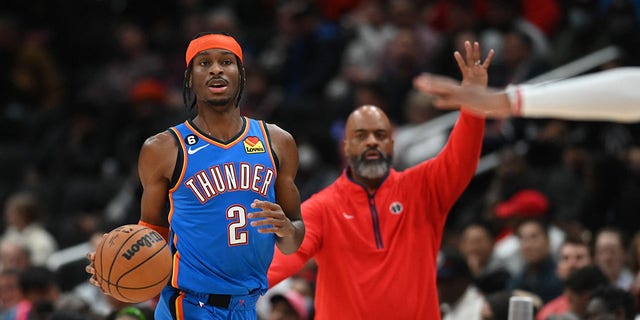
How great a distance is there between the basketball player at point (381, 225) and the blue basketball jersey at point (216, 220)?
1.10 metres

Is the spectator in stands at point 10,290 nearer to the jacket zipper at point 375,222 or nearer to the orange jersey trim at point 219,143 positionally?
the jacket zipper at point 375,222

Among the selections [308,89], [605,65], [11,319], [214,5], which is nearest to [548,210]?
[605,65]

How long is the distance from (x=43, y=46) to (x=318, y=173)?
5520 millimetres

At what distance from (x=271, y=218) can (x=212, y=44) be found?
103 cm

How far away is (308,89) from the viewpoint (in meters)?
14.2

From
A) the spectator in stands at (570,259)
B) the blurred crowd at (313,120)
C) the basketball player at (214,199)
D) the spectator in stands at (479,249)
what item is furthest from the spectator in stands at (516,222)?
the basketball player at (214,199)

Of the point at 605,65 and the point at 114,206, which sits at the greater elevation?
the point at 605,65

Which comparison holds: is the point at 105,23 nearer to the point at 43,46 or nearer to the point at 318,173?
the point at 43,46

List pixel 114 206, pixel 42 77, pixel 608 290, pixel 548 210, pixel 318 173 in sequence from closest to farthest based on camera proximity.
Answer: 1. pixel 608 290
2. pixel 548 210
3. pixel 318 173
4. pixel 114 206
5. pixel 42 77

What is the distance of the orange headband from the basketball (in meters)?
1.04

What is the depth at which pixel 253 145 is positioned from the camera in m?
6.20

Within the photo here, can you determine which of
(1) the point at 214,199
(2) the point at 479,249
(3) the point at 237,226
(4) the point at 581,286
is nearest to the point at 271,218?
(3) the point at 237,226

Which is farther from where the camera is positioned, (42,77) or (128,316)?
(42,77)

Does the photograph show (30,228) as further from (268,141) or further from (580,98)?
(580,98)
